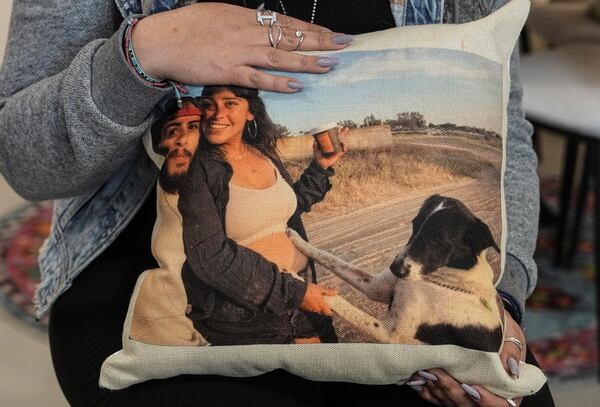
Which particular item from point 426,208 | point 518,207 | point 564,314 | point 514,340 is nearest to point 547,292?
point 564,314

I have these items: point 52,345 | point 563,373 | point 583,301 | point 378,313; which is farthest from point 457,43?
point 583,301

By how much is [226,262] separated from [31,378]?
43.3 inches

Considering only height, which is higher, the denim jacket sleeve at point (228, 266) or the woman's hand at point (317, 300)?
the denim jacket sleeve at point (228, 266)

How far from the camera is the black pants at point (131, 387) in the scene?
2.73 feet

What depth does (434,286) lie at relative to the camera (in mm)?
756

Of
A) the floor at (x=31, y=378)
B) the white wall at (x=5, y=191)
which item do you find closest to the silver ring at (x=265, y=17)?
the floor at (x=31, y=378)

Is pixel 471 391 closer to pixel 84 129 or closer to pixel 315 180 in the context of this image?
pixel 315 180

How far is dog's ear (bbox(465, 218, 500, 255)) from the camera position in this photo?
2.55 ft

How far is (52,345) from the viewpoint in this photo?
976 millimetres

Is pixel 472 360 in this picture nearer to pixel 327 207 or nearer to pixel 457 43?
pixel 327 207

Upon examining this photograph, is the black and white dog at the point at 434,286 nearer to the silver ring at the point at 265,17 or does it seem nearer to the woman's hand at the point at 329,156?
the woman's hand at the point at 329,156

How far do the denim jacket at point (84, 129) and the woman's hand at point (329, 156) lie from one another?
18 cm

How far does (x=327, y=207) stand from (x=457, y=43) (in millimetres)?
193

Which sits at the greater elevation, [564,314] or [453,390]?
[453,390]
